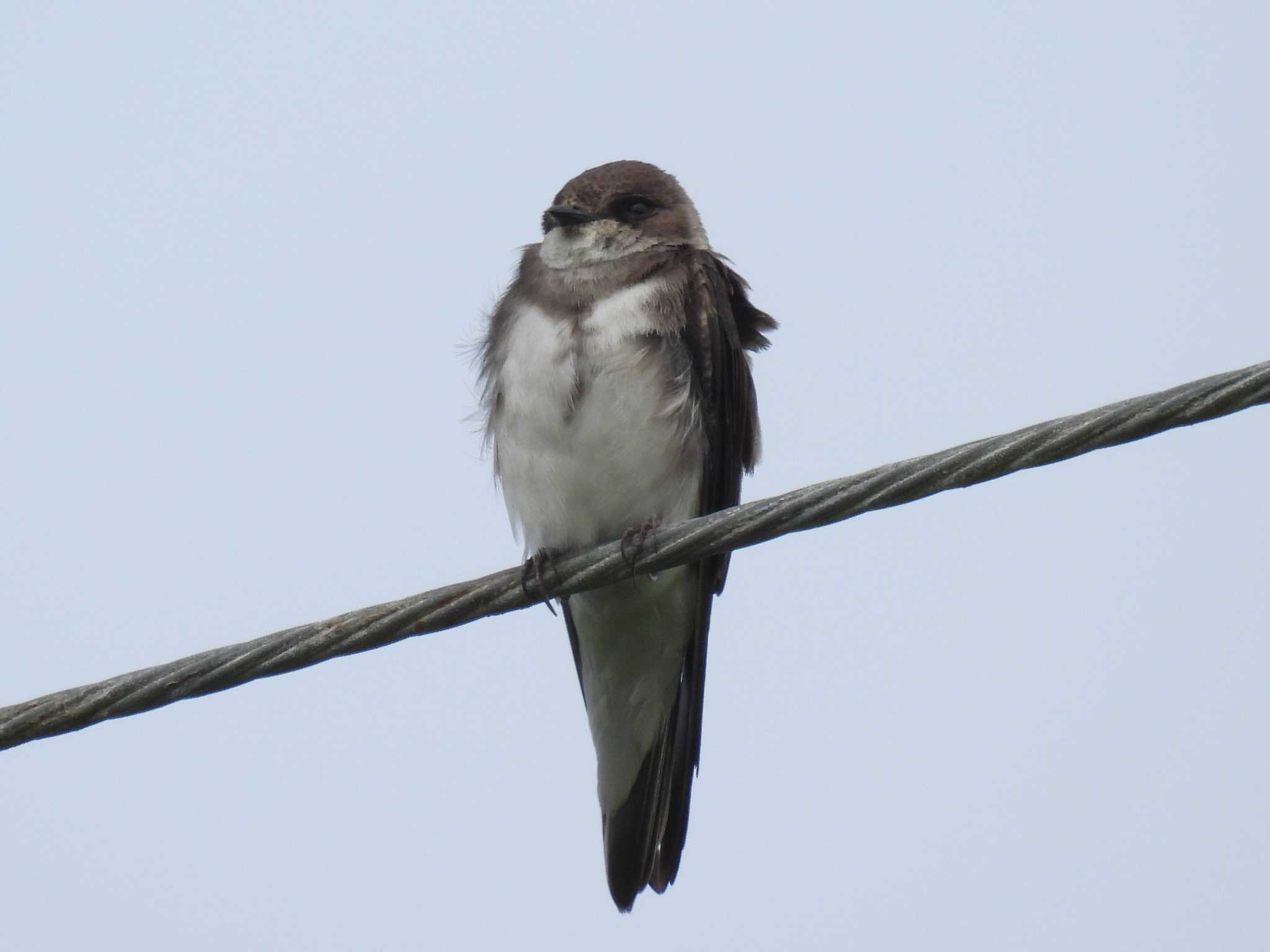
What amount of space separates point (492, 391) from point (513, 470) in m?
0.31

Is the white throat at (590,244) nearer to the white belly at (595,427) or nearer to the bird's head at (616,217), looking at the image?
the bird's head at (616,217)

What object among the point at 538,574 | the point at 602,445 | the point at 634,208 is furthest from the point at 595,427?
the point at 634,208

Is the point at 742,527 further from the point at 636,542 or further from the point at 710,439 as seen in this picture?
the point at 710,439

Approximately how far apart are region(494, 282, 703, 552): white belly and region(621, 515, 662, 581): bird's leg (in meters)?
0.56

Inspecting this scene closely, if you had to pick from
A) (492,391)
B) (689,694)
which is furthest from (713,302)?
(689,694)

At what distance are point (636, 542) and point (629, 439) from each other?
0.93 m

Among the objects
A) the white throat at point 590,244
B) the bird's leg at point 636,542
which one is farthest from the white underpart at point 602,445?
the bird's leg at point 636,542

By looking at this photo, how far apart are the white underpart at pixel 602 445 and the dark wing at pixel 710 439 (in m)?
0.10

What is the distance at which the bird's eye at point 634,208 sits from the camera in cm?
681

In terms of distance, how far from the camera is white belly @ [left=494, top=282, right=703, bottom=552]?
5.88 metres

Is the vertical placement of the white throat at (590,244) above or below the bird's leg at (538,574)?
above

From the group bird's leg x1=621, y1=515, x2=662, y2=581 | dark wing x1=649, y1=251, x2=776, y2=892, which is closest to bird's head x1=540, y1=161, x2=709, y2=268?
dark wing x1=649, y1=251, x2=776, y2=892

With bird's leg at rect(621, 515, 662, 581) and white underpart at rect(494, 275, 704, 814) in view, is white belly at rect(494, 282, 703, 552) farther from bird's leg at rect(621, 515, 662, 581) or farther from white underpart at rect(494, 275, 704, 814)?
bird's leg at rect(621, 515, 662, 581)

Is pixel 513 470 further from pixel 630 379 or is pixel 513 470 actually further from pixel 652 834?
pixel 652 834
